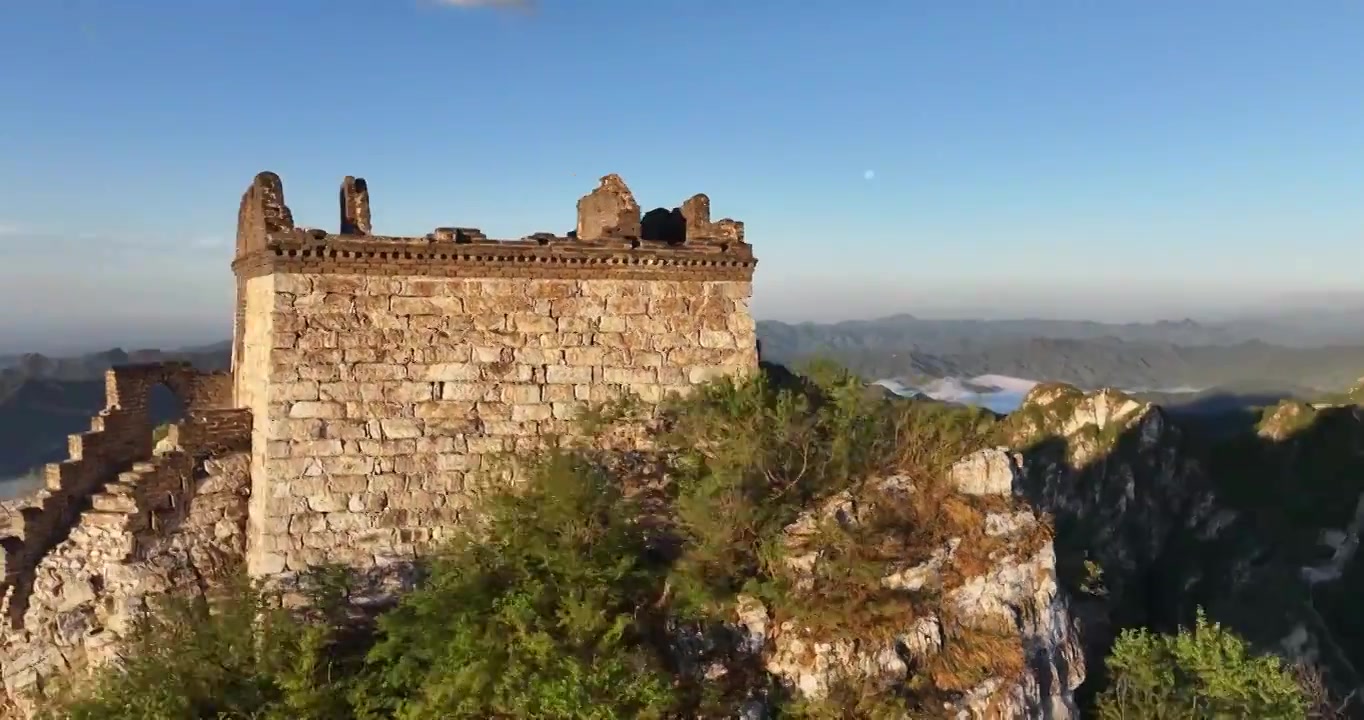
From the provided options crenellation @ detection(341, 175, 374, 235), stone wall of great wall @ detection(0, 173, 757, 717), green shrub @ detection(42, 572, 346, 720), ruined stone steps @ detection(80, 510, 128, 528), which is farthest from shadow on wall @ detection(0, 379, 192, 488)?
green shrub @ detection(42, 572, 346, 720)

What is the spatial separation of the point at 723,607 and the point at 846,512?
82.7 inches

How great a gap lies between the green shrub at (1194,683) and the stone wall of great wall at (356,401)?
7.05 m

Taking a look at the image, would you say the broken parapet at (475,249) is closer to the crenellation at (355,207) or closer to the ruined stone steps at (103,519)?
the crenellation at (355,207)

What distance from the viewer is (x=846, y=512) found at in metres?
10.8

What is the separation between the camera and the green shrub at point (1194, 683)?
1170cm

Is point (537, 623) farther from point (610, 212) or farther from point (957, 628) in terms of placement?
point (610, 212)

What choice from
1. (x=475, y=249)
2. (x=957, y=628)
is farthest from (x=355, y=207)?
(x=957, y=628)

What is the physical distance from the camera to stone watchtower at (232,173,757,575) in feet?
36.3

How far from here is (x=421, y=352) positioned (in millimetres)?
11562

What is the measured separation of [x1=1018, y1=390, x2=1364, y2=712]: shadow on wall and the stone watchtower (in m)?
23.1

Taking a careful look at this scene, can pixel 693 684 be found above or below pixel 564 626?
below

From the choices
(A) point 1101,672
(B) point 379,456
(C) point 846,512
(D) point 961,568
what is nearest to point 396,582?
(B) point 379,456

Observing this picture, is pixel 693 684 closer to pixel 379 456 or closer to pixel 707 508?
pixel 707 508

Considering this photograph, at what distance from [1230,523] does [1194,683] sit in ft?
101
